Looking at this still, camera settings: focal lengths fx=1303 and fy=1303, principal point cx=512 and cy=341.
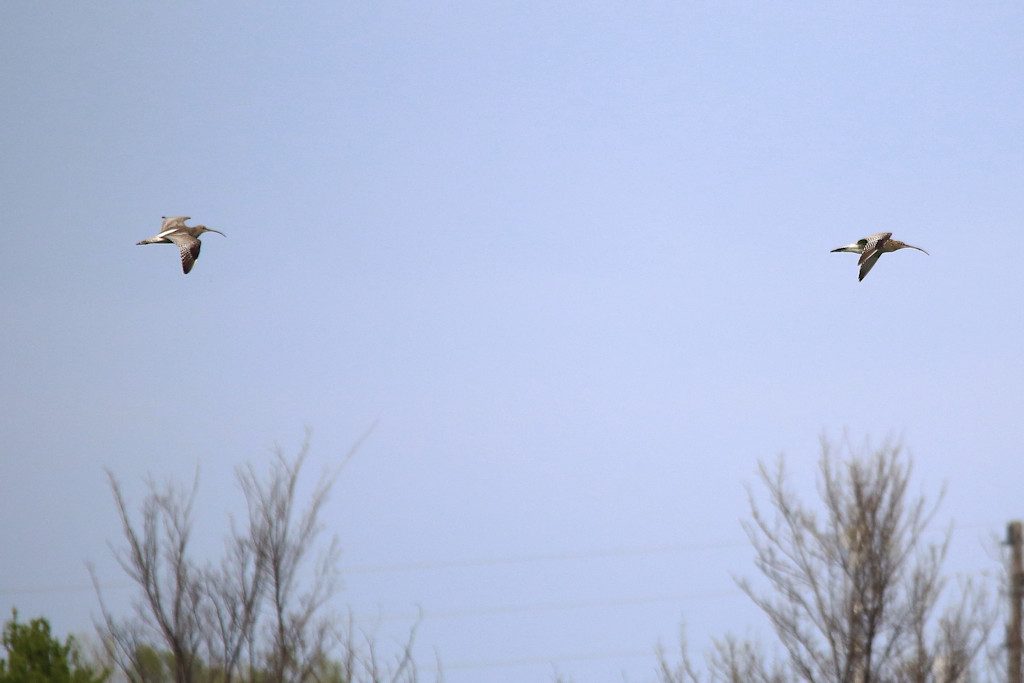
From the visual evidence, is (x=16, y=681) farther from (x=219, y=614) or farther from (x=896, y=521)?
(x=896, y=521)

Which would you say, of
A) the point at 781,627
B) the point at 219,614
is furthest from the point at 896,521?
the point at 219,614

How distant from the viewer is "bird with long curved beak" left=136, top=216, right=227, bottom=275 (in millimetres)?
11242

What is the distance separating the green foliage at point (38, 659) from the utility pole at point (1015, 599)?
920 centimetres

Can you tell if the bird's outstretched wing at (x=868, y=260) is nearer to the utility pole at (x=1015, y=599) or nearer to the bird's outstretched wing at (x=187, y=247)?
the utility pole at (x=1015, y=599)

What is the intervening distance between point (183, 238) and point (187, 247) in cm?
25

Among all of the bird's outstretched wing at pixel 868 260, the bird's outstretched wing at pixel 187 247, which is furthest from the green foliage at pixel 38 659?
the bird's outstretched wing at pixel 868 260

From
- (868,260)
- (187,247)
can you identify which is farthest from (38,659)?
(868,260)

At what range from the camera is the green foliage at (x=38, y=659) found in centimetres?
1223

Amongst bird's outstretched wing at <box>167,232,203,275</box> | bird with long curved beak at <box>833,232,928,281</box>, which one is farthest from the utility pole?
bird's outstretched wing at <box>167,232,203,275</box>

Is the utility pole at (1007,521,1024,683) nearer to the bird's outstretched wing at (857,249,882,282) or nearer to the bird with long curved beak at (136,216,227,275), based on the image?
the bird's outstretched wing at (857,249,882,282)

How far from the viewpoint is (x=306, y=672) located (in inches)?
554

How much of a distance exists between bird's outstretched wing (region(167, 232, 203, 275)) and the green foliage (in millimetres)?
3965


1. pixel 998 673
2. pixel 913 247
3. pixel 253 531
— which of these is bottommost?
pixel 998 673

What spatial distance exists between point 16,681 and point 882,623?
8.73m
